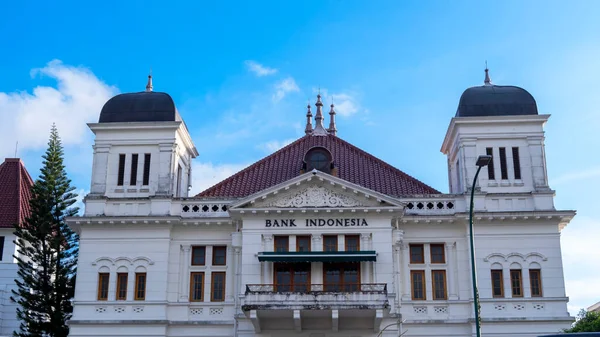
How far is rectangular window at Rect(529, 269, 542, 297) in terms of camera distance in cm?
3584

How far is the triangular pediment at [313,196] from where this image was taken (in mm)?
36125

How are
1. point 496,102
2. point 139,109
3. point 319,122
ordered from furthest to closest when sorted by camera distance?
point 319,122 → point 139,109 → point 496,102

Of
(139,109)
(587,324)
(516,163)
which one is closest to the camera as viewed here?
(587,324)

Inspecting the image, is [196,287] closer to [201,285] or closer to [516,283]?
[201,285]

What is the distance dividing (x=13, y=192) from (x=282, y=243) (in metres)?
24.3

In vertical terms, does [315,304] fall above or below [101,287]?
below

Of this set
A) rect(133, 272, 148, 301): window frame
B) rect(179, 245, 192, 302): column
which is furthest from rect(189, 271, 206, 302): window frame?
rect(133, 272, 148, 301): window frame

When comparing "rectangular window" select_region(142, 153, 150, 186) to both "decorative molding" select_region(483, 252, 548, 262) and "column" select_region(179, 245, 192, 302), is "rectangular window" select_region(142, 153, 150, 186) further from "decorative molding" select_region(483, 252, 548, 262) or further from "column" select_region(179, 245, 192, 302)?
"decorative molding" select_region(483, 252, 548, 262)

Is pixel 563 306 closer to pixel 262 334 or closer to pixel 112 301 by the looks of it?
pixel 262 334

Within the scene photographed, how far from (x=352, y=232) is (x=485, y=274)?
6.75 meters

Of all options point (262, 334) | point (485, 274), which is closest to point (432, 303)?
point (485, 274)

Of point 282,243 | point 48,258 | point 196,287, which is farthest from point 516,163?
point 48,258

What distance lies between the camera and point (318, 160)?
39281 mm

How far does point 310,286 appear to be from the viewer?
35344 millimetres
